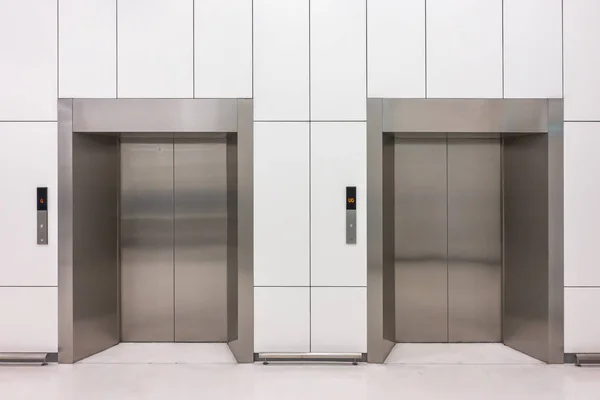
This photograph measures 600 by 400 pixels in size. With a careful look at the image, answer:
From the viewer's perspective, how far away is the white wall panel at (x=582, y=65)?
4.34 meters

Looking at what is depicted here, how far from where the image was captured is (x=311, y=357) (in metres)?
4.32

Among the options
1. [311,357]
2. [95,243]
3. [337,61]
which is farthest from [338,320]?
[95,243]

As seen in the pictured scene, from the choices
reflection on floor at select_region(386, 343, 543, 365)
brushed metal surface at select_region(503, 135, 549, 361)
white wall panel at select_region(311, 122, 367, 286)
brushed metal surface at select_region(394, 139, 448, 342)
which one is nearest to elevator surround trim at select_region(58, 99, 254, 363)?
white wall panel at select_region(311, 122, 367, 286)

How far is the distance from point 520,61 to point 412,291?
231 centimetres

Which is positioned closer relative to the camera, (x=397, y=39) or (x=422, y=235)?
(x=397, y=39)

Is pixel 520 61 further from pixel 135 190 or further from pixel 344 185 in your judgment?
pixel 135 190

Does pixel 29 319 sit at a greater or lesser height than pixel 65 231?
lesser

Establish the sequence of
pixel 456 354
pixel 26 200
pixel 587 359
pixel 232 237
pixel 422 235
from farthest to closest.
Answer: pixel 422 235 < pixel 232 237 < pixel 456 354 < pixel 26 200 < pixel 587 359

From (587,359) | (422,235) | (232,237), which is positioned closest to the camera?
(587,359)

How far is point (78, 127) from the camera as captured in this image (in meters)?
4.36

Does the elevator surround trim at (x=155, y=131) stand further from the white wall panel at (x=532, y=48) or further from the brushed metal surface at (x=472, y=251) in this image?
the white wall panel at (x=532, y=48)

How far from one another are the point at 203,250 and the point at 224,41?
199 cm

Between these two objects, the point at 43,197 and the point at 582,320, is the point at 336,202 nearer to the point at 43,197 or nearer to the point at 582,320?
the point at 582,320

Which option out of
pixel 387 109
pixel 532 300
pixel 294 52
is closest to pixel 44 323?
pixel 294 52
